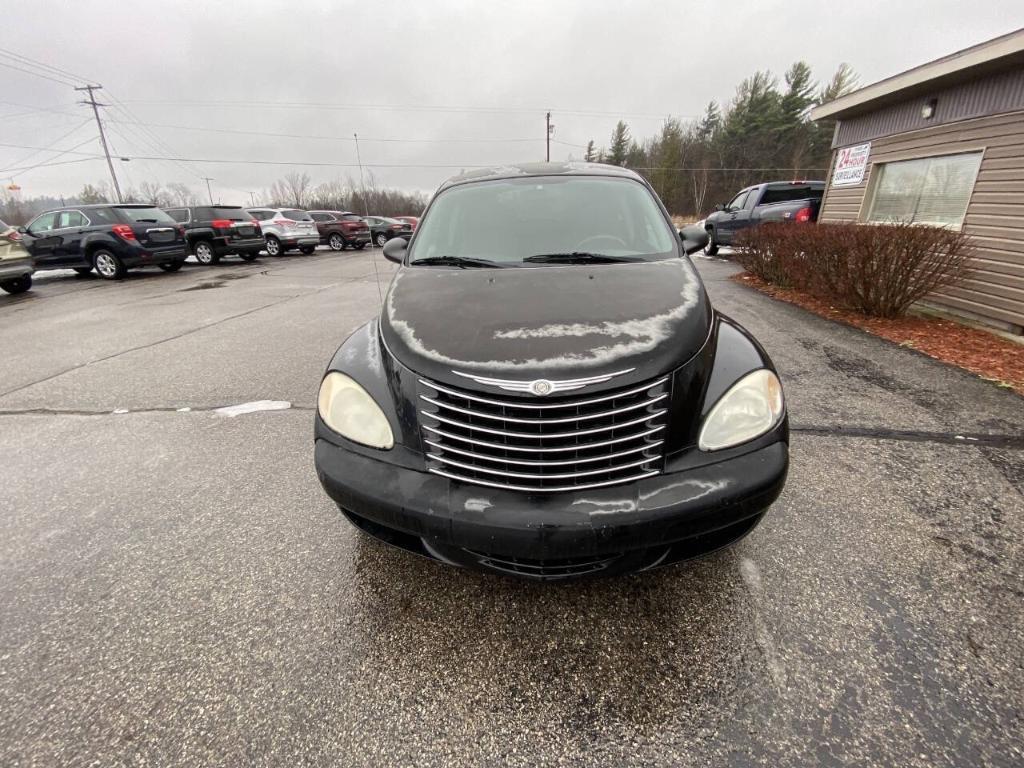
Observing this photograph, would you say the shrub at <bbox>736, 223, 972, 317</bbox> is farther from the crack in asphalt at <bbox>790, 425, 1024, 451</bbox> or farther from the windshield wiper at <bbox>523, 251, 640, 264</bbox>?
the windshield wiper at <bbox>523, 251, 640, 264</bbox>

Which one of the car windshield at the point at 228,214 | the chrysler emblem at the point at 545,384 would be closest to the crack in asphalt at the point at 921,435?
the chrysler emblem at the point at 545,384

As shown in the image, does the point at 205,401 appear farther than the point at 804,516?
Yes

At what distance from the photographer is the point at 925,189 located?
24.1ft

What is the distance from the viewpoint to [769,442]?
1.73 metres

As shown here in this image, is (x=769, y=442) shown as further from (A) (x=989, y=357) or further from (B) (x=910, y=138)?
(B) (x=910, y=138)

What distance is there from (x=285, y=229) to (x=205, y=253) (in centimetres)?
328

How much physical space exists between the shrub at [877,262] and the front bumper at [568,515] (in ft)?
17.8

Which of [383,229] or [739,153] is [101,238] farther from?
[739,153]

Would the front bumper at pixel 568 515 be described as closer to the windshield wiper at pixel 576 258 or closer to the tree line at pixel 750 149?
the windshield wiper at pixel 576 258

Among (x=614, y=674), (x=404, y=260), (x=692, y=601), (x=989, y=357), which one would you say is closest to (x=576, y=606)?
(x=614, y=674)

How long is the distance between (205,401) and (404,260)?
2.57 metres

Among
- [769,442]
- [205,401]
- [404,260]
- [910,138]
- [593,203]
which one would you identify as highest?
[910,138]

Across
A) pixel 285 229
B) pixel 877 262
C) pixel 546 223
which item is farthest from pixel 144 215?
pixel 877 262

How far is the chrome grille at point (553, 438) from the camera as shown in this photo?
5.19 feet
